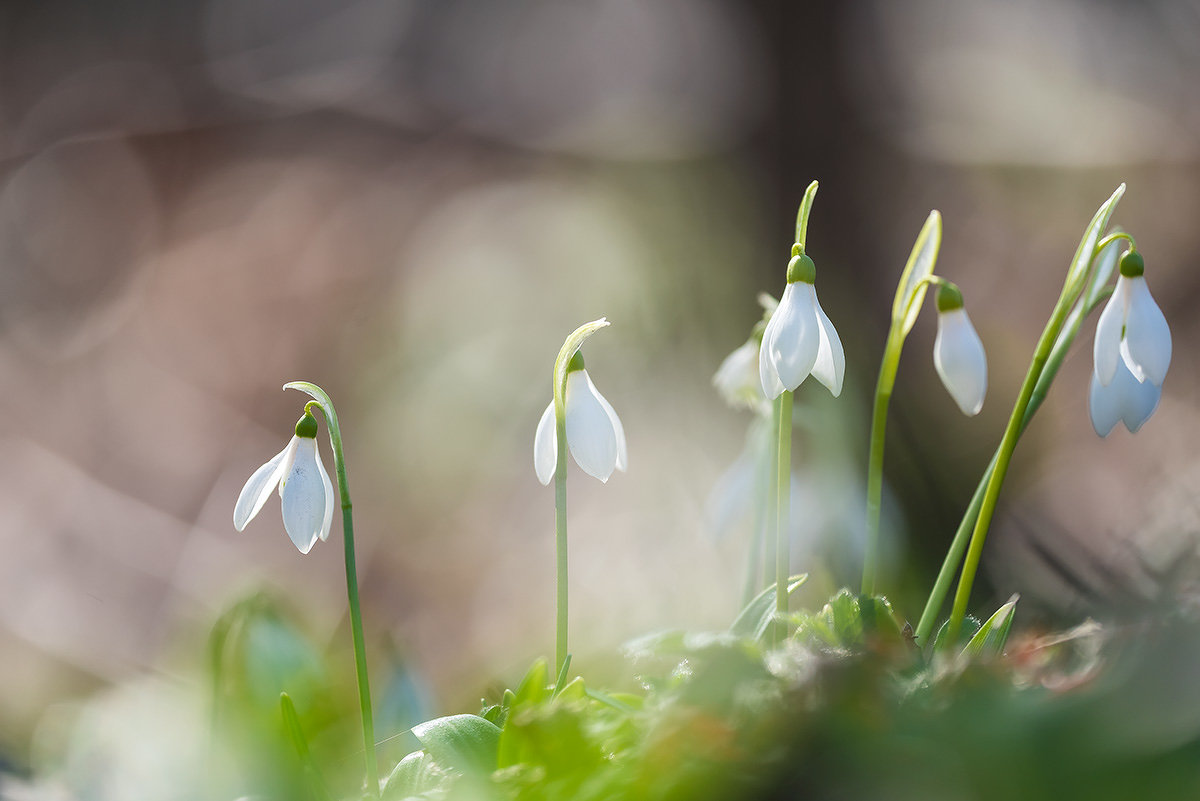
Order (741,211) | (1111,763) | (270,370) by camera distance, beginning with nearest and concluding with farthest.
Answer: (1111,763), (741,211), (270,370)

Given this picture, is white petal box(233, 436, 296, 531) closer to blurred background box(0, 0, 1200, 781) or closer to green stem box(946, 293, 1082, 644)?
green stem box(946, 293, 1082, 644)

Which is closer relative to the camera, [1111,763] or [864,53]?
[1111,763]

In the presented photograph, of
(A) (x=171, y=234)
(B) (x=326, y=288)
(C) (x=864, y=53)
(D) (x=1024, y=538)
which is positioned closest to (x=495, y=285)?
(B) (x=326, y=288)

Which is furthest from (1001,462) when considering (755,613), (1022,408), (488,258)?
(488,258)

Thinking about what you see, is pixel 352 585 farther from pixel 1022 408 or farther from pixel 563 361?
pixel 1022 408

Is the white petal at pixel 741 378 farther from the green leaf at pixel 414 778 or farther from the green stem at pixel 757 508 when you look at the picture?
the green leaf at pixel 414 778

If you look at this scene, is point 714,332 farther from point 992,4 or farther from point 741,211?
point 992,4

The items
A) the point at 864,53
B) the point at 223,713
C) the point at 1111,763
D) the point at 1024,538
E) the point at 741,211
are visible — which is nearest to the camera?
the point at 1111,763
